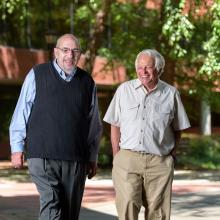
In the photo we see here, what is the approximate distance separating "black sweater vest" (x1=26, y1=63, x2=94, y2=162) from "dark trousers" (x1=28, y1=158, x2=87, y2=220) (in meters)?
0.06

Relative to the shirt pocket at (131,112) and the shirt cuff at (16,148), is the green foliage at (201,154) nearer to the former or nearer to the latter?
the shirt pocket at (131,112)

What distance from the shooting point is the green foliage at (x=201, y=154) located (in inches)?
964

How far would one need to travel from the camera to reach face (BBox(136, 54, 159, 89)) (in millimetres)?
5852

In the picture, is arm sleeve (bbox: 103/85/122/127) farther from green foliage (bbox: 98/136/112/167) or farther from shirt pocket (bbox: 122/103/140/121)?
green foliage (bbox: 98/136/112/167)

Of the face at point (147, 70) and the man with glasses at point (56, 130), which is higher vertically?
the face at point (147, 70)

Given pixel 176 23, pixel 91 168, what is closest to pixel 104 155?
pixel 176 23

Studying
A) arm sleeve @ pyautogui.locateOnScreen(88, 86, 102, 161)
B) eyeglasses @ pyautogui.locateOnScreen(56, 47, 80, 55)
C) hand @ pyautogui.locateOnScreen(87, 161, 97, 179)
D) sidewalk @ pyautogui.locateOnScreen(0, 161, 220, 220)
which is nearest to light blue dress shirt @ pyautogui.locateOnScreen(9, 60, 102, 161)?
eyeglasses @ pyautogui.locateOnScreen(56, 47, 80, 55)

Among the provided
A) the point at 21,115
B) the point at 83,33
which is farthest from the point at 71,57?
the point at 83,33

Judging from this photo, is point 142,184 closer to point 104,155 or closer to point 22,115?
point 22,115

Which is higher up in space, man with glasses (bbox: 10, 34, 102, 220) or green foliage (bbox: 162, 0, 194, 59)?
green foliage (bbox: 162, 0, 194, 59)

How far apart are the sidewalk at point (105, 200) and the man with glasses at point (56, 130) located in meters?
4.58

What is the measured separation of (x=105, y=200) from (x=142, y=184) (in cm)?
715

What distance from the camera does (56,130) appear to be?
542 centimetres

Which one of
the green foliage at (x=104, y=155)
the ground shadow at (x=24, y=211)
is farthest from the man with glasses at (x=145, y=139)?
the green foliage at (x=104, y=155)
